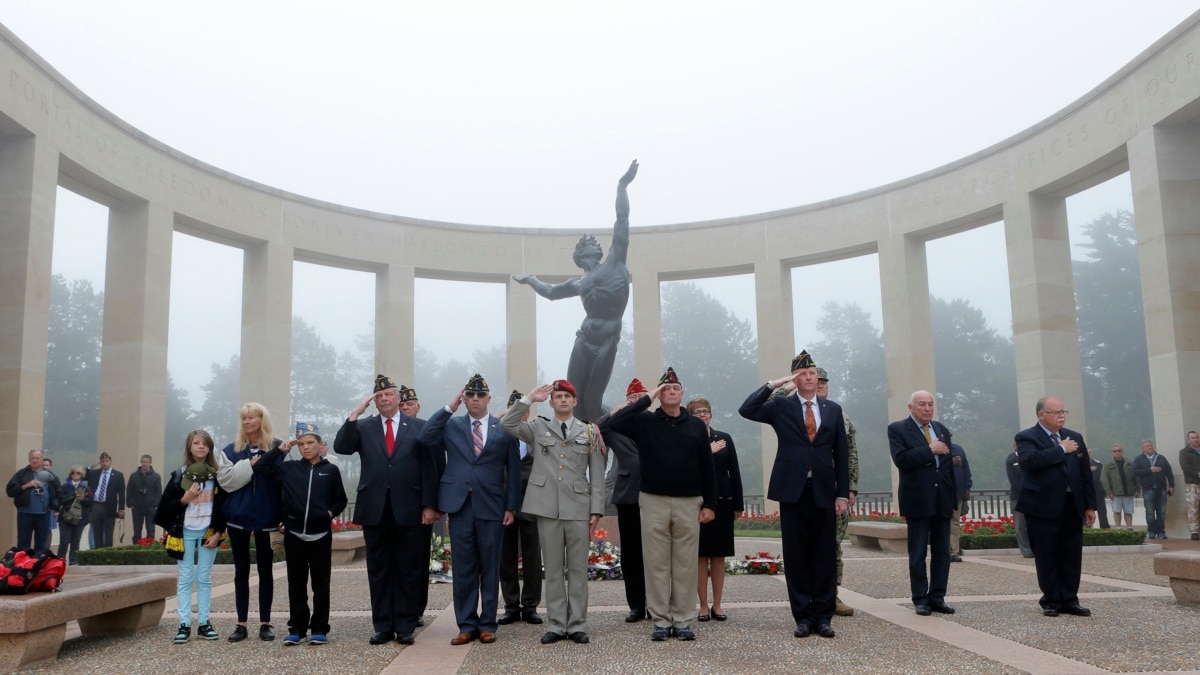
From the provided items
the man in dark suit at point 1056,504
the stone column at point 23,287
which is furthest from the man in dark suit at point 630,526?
the stone column at point 23,287

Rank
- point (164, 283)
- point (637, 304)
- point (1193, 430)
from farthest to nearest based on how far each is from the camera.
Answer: point (637, 304), point (164, 283), point (1193, 430)

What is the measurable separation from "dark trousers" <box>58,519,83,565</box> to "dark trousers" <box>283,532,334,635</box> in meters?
8.21

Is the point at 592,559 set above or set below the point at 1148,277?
below

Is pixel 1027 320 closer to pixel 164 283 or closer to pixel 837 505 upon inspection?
pixel 837 505

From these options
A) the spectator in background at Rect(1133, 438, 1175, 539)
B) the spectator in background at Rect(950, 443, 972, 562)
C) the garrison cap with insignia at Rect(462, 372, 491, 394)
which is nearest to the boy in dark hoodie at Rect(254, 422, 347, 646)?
the garrison cap with insignia at Rect(462, 372, 491, 394)

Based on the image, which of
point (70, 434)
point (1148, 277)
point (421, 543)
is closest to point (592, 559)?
point (421, 543)

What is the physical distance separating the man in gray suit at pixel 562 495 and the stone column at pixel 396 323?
14509 mm

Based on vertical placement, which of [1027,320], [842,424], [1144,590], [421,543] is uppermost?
[1027,320]

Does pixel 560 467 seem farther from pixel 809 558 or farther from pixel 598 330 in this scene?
pixel 598 330

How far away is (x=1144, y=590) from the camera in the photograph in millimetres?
7734

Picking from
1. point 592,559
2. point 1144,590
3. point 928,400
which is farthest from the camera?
point 592,559

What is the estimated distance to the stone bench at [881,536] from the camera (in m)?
12.4

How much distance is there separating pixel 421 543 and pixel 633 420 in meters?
1.65

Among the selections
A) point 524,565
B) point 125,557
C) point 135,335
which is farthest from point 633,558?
point 135,335
